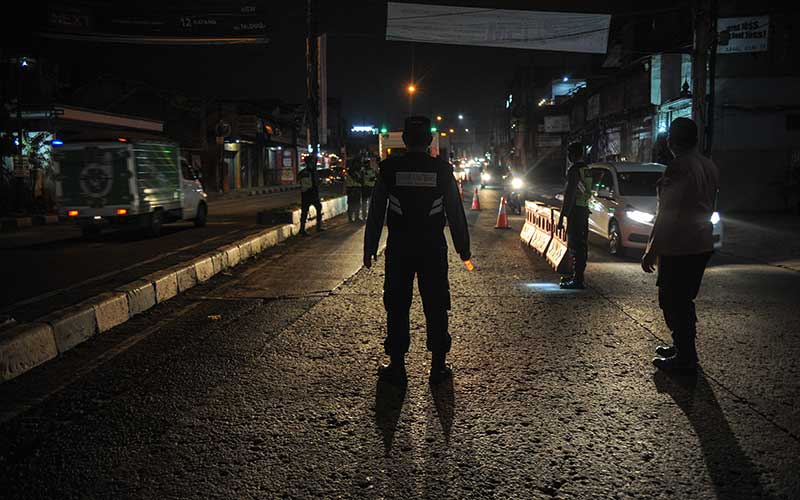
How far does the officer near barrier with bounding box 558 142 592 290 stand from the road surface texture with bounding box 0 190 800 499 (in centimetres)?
113

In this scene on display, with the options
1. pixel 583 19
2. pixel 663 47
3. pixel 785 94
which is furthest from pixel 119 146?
pixel 663 47

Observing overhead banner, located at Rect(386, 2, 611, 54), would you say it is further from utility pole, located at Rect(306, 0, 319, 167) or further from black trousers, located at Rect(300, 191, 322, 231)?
black trousers, located at Rect(300, 191, 322, 231)

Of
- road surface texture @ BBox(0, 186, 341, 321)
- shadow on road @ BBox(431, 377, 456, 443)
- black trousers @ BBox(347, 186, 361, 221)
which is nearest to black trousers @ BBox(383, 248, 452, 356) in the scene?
shadow on road @ BBox(431, 377, 456, 443)

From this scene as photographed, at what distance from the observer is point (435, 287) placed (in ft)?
15.7

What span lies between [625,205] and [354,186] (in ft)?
31.7

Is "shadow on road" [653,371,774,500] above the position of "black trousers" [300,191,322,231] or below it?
below

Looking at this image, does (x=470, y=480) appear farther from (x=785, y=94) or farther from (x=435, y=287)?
(x=785, y=94)

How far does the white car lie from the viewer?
11.5 meters

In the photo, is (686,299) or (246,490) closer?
(246,490)

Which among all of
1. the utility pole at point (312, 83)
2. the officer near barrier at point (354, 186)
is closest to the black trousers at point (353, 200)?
the officer near barrier at point (354, 186)

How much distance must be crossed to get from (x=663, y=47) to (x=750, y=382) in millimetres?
29034

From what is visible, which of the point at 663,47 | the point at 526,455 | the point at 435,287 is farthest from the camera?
the point at 663,47

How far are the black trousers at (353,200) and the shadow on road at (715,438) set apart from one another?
1537 cm

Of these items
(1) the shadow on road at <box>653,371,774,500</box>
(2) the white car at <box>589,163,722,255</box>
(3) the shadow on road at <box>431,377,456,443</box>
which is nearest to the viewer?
(1) the shadow on road at <box>653,371,774,500</box>
